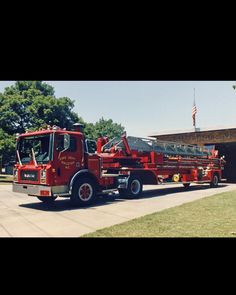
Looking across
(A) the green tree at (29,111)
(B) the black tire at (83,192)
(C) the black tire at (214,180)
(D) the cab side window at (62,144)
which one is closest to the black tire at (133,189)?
(B) the black tire at (83,192)

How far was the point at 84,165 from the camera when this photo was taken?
31.1 feet

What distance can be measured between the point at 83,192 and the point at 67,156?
4.09ft

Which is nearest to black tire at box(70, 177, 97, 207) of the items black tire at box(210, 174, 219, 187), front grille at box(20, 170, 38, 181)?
front grille at box(20, 170, 38, 181)

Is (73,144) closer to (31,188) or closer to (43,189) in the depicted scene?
(43,189)

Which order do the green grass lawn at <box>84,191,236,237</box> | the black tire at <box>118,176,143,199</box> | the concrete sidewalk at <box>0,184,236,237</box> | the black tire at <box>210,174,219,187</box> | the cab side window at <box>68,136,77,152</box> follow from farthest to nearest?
the black tire at <box>210,174,219,187</box>, the black tire at <box>118,176,143,199</box>, the cab side window at <box>68,136,77,152</box>, the concrete sidewalk at <box>0,184,236,237</box>, the green grass lawn at <box>84,191,236,237</box>

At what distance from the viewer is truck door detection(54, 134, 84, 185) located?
28.6ft

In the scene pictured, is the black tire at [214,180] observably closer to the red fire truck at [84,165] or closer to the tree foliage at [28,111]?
the red fire truck at [84,165]

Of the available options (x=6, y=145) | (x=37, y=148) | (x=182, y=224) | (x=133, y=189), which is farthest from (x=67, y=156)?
(x=6, y=145)

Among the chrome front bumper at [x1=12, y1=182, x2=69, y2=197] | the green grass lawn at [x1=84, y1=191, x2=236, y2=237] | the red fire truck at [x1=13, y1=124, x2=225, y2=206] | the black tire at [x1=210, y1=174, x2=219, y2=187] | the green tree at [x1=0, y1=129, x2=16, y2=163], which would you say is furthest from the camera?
the green tree at [x1=0, y1=129, x2=16, y2=163]

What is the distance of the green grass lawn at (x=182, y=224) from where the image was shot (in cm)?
562

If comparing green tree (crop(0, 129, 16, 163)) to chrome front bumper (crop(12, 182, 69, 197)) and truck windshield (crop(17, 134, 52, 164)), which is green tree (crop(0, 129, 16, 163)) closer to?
truck windshield (crop(17, 134, 52, 164))
